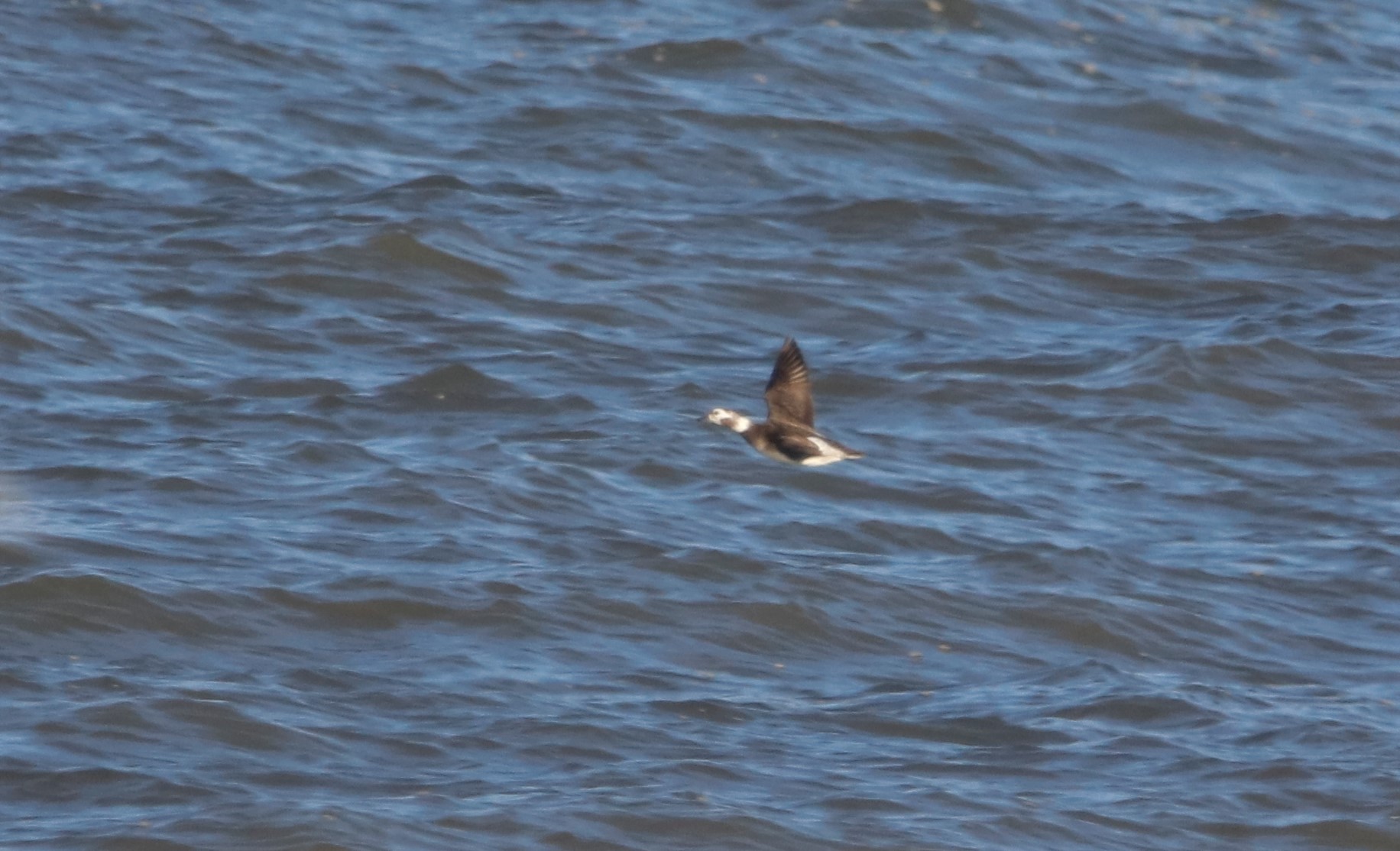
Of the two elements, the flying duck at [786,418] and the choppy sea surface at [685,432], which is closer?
the choppy sea surface at [685,432]

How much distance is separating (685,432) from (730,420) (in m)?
2.35

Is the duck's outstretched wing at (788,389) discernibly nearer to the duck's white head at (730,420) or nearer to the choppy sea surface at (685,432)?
the duck's white head at (730,420)

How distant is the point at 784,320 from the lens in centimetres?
1259

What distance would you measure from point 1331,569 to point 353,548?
3979 millimetres

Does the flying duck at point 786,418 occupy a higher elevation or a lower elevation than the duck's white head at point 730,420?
higher

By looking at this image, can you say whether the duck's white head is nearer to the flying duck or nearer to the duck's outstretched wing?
the flying duck

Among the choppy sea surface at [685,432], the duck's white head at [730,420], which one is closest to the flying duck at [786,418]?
the duck's white head at [730,420]

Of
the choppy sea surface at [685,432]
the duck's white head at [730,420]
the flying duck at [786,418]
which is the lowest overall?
the choppy sea surface at [685,432]

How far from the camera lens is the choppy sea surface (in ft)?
25.5

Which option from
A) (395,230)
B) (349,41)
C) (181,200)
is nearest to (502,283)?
(395,230)

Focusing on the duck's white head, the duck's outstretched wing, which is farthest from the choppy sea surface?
the duck's outstretched wing

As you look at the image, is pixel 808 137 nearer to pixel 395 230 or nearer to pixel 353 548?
pixel 395 230

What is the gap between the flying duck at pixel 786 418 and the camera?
8.16m

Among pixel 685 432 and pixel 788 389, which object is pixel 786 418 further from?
pixel 685 432
